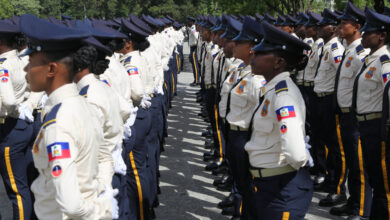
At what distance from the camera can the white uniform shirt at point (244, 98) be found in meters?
4.61

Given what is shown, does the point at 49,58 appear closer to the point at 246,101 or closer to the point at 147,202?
the point at 246,101

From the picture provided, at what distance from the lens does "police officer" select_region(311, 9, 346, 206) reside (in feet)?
20.5

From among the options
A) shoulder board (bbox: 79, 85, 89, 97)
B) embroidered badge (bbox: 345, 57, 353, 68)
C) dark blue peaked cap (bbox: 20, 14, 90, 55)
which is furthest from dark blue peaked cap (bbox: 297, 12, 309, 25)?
dark blue peaked cap (bbox: 20, 14, 90, 55)

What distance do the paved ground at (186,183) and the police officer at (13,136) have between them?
1028 millimetres

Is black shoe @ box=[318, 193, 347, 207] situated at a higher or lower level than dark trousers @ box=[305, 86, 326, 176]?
lower

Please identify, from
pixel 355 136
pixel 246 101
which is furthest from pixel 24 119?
pixel 355 136

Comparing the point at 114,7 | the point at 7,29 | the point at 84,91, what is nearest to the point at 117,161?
the point at 84,91

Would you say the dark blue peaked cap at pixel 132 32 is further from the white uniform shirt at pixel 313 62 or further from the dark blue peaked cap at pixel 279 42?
the white uniform shirt at pixel 313 62

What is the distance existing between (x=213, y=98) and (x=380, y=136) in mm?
4313

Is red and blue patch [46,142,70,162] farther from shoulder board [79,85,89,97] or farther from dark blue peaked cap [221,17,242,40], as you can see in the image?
dark blue peaked cap [221,17,242,40]

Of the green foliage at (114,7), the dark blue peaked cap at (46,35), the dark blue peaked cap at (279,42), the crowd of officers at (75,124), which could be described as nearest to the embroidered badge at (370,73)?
the dark blue peaked cap at (279,42)

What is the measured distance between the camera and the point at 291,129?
306cm

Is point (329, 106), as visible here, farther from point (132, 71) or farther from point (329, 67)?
point (132, 71)

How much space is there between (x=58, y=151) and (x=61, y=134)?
0.09 metres
